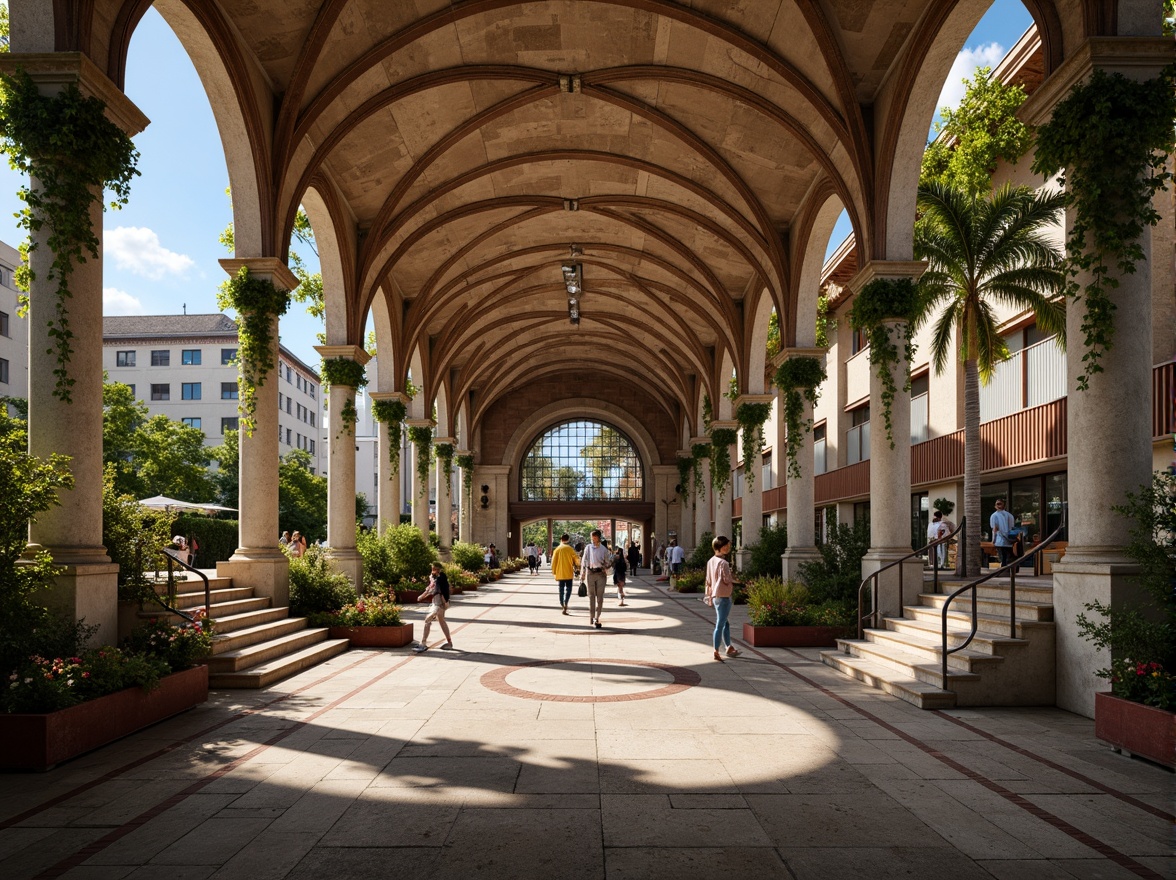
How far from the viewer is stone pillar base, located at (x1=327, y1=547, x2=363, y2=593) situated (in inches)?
633

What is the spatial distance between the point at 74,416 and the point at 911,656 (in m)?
9.11

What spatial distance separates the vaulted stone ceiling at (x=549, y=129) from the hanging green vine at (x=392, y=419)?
1446 millimetres

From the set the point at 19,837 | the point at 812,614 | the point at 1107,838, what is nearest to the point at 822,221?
the point at 812,614

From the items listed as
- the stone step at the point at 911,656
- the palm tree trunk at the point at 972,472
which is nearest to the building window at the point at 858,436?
the palm tree trunk at the point at 972,472

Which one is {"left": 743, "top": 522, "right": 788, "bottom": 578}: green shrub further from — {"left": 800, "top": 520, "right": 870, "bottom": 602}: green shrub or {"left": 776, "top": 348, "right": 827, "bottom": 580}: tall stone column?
{"left": 800, "top": 520, "right": 870, "bottom": 602}: green shrub

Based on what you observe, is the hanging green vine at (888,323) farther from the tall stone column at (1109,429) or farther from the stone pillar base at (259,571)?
the stone pillar base at (259,571)

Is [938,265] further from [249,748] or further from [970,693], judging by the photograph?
[249,748]

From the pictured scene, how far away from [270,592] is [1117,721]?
1041cm

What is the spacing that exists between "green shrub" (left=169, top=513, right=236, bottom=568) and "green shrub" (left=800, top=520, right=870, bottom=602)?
2102 cm

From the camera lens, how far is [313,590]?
42.8 feet

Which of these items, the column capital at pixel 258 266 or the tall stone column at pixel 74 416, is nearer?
the tall stone column at pixel 74 416

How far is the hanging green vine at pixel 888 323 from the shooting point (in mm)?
12125

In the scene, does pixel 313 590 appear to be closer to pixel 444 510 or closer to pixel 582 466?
Result: pixel 444 510

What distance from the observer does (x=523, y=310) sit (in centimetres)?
3108
